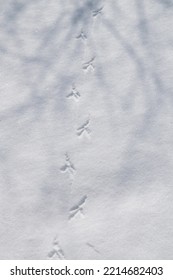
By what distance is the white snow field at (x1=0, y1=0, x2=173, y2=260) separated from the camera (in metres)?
1.41

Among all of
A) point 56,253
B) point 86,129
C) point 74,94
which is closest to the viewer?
point 56,253

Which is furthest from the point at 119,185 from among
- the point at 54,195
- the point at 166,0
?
the point at 166,0

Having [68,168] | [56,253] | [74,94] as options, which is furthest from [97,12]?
[56,253]

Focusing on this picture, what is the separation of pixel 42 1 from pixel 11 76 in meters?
0.59

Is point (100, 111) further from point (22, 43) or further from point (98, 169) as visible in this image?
point (22, 43)

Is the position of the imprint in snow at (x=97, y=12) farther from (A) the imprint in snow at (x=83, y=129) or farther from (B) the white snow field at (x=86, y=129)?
(A) the imprint in snow at (x=83, y=129)

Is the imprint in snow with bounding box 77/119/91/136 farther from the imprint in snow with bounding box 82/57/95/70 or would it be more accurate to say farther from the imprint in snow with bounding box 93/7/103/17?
the imprint in snow with bounding box 93/7/103/17

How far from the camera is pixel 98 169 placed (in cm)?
156

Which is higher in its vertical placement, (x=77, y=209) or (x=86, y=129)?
(x=86, y=129)

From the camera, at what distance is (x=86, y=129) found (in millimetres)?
1685

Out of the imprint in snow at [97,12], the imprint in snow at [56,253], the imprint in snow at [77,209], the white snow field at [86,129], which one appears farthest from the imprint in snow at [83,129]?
the imprint in snow at [97,12]

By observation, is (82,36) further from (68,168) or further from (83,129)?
(68,168)

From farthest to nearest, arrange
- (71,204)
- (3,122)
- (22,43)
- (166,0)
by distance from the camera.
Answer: (166,0)
(22,43)
(3,122)
(71,204)

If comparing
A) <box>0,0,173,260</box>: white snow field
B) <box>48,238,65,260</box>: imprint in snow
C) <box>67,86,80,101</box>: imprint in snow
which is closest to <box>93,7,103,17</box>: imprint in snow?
<box>0,0,173,260</box>: white snow field
